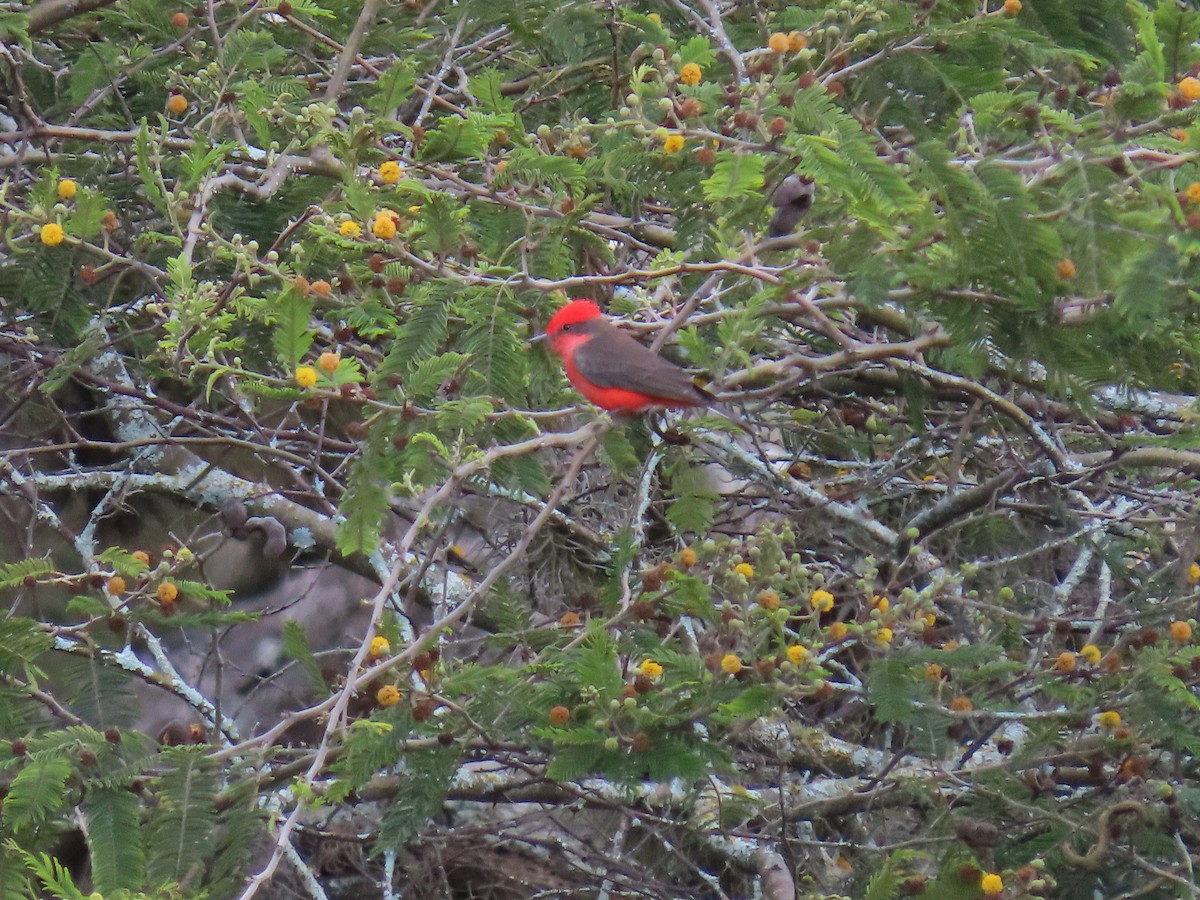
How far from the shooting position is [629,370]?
3854 millimetres

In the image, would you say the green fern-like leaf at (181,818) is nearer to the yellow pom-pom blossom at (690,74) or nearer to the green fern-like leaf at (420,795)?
the green fern-like leaf at (420,795)

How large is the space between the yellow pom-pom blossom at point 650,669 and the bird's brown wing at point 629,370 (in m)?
0.80

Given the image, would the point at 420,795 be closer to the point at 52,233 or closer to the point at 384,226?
the point at 384,226

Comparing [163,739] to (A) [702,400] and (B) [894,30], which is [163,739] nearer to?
(A) [702,400]

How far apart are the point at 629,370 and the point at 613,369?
1.8 inches

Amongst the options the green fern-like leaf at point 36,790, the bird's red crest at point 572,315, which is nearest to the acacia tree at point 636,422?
the green fern-like leaf at point 36,790

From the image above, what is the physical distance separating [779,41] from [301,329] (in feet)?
4.29

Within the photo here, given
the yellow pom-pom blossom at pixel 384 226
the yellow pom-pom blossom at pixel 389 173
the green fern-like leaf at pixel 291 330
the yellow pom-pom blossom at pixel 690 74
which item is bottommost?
the green fern-like leaf at pixel 291 330

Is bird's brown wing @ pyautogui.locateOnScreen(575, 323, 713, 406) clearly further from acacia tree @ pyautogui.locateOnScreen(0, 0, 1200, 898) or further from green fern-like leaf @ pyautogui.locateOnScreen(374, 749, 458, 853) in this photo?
green fern-like leaf @ pyautogui.locateOnScreen(374, 749, 458, 853)

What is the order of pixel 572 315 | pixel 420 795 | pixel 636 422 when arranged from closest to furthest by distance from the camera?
pixel 420 795 < pixel 572 315 < pixel 636 422

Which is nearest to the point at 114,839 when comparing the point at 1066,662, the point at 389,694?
the point at 389,694

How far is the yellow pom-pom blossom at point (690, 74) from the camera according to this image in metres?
3.26

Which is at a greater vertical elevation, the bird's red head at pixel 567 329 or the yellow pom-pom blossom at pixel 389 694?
the bird's red head at pixel 567 329

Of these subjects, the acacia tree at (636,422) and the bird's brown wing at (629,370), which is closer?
the acacia tree at (636,422)
